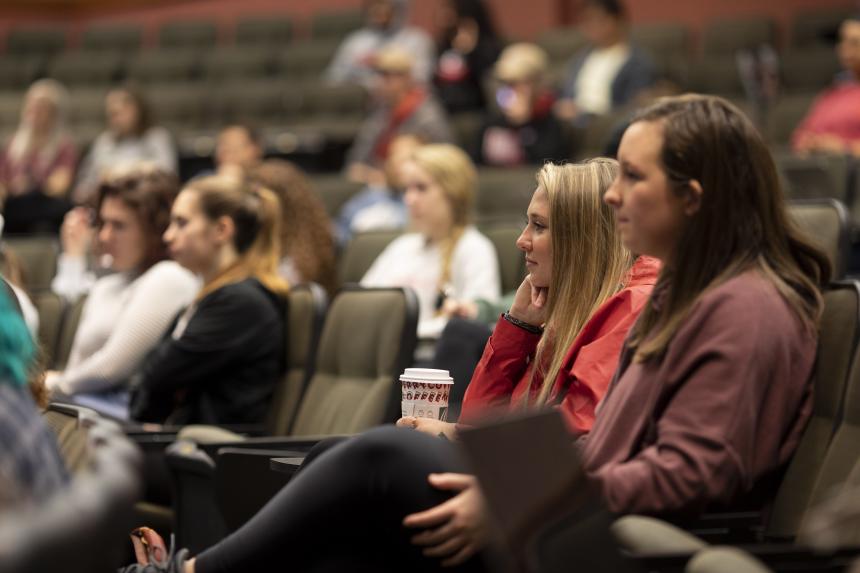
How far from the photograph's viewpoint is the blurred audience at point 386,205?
5625 mm

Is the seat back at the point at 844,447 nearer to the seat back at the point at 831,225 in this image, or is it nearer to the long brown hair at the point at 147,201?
the seat back at the point at 831,225

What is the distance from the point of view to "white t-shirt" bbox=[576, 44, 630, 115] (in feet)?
22.3

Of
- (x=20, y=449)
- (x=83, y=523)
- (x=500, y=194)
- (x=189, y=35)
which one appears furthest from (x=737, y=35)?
(x=83, y=523)

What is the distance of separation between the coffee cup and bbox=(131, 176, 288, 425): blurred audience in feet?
4.39

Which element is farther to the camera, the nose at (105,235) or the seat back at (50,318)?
the seat back at (50,318)

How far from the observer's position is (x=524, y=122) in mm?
6258

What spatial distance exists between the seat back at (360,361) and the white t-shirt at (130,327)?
2.11 feet

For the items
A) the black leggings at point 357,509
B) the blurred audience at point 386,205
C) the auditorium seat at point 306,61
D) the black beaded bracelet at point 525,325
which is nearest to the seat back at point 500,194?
the blurred audience at point 386,205

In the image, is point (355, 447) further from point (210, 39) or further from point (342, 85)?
point (210, 39)

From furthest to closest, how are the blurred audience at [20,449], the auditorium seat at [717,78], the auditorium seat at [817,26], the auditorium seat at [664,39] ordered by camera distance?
the auditorium seat at [664,39], the auditorium seat at [817,26], the auditorium seat at [717,78], the blurred audience at [20,449]

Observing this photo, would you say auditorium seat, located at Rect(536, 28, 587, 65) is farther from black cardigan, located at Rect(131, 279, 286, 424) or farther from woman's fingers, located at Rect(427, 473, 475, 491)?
woman's fingers, located at Rect(427, 473, 475, 491)

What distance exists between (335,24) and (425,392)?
7635 millimetres

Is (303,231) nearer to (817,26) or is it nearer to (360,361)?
(360,361)

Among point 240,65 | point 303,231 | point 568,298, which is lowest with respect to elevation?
point 303,231
